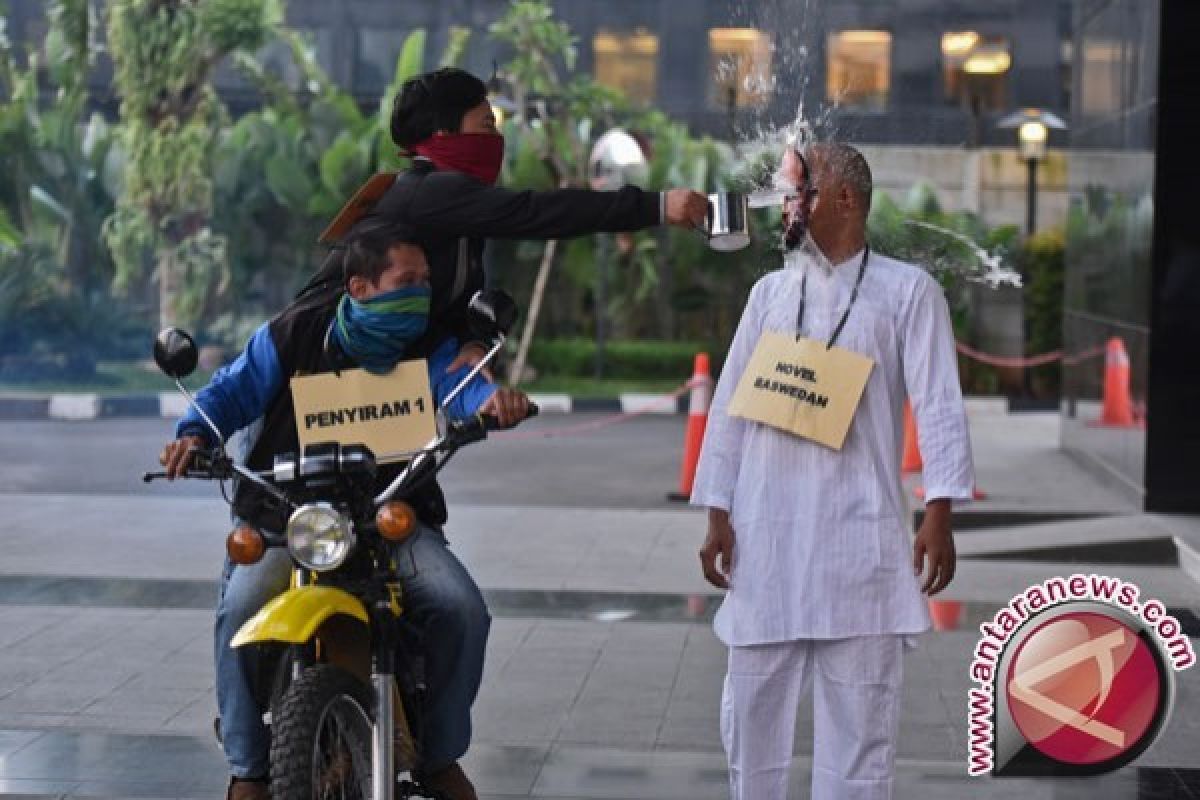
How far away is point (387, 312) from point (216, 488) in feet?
29.3

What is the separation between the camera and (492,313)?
Answer: 4.49 m

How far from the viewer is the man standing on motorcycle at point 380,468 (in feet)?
14.9

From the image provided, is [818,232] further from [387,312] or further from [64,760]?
[64,760]

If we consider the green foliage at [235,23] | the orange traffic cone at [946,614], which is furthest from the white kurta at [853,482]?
the green foliage at [235,23]

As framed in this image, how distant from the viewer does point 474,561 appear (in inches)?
401

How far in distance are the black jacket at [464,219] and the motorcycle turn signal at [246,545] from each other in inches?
26.3

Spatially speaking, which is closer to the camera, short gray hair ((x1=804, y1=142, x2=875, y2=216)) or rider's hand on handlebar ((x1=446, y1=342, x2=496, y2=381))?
short gray hair ((x1=804, y1=142, x2=875, y2=216))

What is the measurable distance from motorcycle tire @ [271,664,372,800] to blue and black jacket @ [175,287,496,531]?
1.84 feet

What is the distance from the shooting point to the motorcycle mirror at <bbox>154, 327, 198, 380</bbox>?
4.55 m

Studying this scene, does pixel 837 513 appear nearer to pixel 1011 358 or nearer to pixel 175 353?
pixel 175 353

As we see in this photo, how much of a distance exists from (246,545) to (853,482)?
1.24 metres

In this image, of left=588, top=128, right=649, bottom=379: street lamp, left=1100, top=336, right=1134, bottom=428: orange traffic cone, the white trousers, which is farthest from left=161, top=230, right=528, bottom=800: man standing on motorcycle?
left=588, top=128, right=649, bottom=379: street lamp

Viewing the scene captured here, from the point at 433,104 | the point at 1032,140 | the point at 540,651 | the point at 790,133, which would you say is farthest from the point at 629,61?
the point at 790,133

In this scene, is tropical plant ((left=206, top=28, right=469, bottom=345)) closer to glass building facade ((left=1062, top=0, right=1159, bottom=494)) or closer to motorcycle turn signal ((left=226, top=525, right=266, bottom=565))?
glass building facade ((left=1062, top=0, right=1159, bottom=494))
